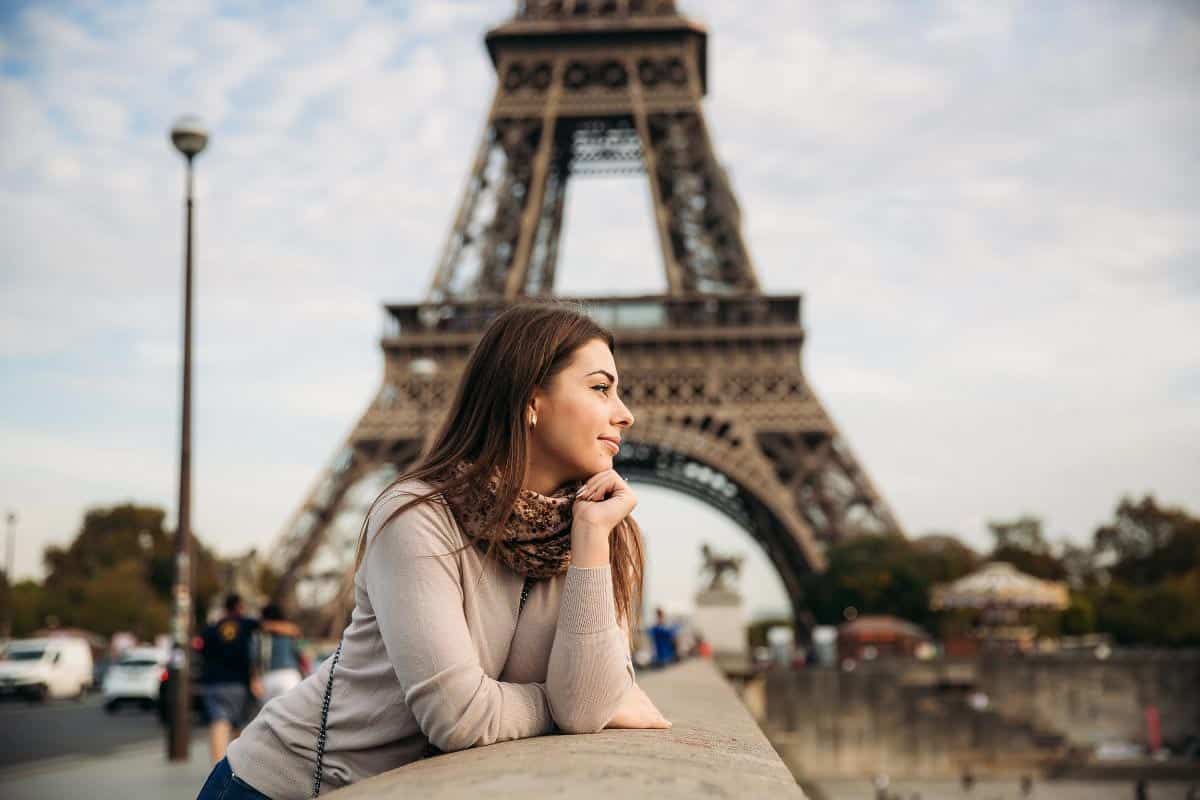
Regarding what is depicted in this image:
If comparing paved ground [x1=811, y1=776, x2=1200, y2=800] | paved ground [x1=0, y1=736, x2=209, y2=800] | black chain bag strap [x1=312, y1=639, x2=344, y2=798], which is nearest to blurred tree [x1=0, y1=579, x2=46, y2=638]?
paved ground [x1=811, y1=776, x2=1200, y2=800]

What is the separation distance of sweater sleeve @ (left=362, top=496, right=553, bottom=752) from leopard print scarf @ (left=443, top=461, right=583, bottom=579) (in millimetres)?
69

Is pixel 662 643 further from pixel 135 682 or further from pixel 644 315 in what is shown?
pixel 644 315

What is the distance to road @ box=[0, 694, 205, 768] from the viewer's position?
1652cm

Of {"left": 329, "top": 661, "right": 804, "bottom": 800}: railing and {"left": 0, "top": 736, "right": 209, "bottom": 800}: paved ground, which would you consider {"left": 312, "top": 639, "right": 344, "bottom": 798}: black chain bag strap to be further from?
{"left": 0, "top": 736, "right": 209, "bottom": 800}: paved ground

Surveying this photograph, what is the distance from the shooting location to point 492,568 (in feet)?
10.1

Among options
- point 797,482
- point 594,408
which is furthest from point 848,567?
Answer: point 594,408

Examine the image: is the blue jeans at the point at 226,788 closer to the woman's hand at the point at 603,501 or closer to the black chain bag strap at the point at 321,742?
the black chain bag strap at the point at 321,742

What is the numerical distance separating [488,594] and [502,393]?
462 millimetres

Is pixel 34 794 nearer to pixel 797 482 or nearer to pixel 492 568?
pixel 492 568

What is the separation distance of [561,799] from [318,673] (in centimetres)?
121

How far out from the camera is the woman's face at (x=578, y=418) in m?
3.25

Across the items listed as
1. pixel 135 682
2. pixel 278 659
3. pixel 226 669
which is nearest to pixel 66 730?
pixel 135 682

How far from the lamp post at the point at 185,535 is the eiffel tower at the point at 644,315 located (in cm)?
1861

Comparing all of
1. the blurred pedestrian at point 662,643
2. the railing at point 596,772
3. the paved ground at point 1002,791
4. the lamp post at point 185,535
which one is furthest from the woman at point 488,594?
the paved ground at point 1002,791
